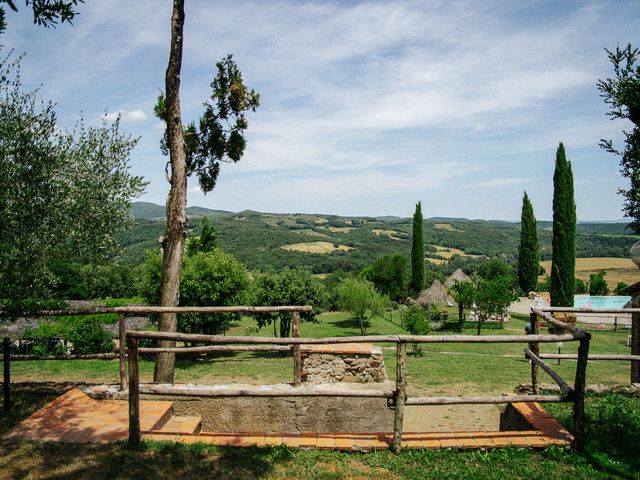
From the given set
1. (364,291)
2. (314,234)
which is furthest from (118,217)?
(314,234)

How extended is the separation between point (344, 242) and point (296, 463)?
12199cm

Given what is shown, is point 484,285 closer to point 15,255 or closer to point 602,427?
point 602,427

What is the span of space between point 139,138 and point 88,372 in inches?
230

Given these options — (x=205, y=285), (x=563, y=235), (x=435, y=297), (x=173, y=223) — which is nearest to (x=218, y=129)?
(x=173, y=223)

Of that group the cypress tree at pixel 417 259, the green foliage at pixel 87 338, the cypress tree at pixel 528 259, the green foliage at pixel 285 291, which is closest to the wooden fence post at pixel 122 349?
the green foliage at pixel 87 338

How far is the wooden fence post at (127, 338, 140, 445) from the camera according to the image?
193 inches

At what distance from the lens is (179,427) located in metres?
5.55

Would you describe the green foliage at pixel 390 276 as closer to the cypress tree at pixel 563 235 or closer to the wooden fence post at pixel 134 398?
the cypress tree at pixel 563 235

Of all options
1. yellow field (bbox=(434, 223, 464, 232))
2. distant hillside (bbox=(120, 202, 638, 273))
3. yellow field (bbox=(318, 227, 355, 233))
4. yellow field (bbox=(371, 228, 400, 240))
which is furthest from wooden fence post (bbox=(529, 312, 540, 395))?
yellow field (bbox=(434, 223, 464, 232))

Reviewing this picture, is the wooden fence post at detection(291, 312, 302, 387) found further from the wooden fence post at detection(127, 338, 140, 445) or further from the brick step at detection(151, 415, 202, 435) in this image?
the wooden fence post at detection(127, 338, 140, 445)

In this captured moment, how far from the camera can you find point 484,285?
33656 mm

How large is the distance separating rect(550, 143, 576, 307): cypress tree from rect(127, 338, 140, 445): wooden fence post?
3474cm

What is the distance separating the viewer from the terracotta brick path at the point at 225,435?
16.4 ft

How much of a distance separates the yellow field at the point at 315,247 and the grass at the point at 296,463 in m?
99.3
